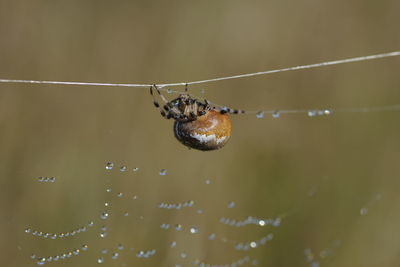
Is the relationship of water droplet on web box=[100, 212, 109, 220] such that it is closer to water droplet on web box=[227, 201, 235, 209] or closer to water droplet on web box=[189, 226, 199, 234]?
water droplet on web box=[189, 226, 199, 234]

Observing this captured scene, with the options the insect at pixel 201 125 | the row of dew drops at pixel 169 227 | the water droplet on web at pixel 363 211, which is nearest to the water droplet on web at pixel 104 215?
the row of dew drops at pixel 169 227

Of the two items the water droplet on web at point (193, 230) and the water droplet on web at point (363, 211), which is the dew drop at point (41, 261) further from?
the water droplet on web at point (363, 211)

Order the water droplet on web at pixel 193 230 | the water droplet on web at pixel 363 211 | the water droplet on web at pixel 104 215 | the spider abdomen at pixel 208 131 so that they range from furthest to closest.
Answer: the water droplet on web at pixel 363 211 → the water droplet on web at pixel 193 230 → the water droplet on web at pixel 104 215 → the spider abdomen at pixel 208 131

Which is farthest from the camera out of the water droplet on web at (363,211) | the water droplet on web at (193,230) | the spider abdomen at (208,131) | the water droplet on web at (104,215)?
the water droplet on web at (363,211)

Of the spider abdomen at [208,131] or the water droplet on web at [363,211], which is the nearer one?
the spider abdomen at [208,131]

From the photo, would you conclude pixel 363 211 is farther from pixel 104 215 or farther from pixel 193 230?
pixel 104 215

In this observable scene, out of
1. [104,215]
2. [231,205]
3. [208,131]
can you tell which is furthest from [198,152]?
[208,131]

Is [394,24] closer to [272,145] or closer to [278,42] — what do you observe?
[278,42]

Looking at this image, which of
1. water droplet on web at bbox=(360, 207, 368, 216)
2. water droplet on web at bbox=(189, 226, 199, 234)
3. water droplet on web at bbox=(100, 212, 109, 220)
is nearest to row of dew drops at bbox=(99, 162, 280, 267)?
water droplet on web at bbox=(189, 226, 199, 234)
